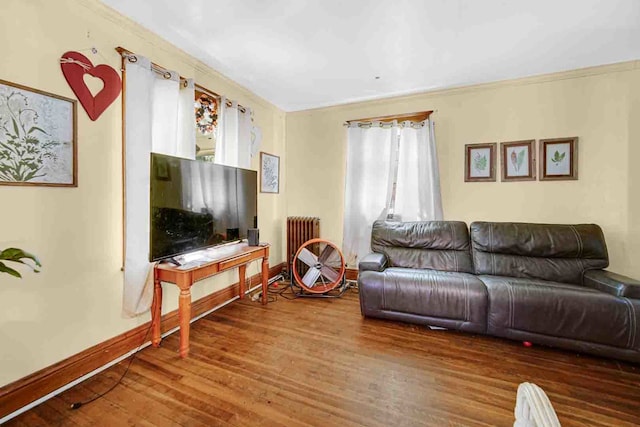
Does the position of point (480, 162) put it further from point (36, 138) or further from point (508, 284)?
point (36, 138)

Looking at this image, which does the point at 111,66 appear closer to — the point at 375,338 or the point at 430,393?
the point at 375,338

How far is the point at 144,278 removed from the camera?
2002 mm

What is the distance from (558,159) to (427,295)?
2.09 m

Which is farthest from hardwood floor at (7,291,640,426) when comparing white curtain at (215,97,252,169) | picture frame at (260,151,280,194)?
picture frame at (260,151,280,194)

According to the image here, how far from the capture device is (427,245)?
2.98m

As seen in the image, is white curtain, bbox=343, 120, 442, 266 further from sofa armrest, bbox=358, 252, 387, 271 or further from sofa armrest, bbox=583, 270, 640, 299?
sofa armrest, bbox=583, 270, 640, 299

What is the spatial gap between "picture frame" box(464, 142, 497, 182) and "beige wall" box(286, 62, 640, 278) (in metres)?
0.06

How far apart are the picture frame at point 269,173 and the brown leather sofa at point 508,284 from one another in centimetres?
155

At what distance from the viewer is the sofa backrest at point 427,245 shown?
114 inches

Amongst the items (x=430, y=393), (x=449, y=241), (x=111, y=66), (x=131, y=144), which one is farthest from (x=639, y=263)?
(x=111, y=66)

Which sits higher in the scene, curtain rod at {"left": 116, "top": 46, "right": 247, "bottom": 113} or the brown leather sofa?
curtain rod at {"left": 116, "top": 46, "right": 247, "bottom": 113}

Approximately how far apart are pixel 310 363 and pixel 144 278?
1391mm

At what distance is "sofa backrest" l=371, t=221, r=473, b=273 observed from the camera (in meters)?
2.89

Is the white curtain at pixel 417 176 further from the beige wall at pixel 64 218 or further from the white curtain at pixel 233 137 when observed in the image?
the beige wall at pixel 64 218
